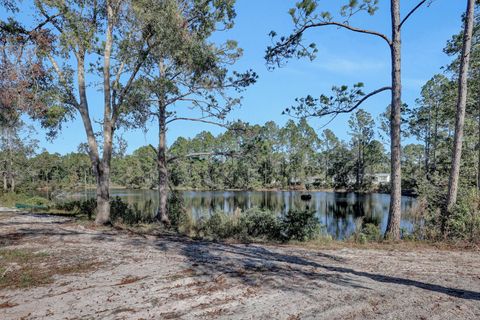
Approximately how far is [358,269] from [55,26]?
10634mm

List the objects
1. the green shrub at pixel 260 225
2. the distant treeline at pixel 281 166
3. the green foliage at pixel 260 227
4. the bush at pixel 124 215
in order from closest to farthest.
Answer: the green foliage at pixel 260 227
the green shrub at pixel 260 225
the bush at pixel 124 215
the distant treeline at pixel 281 166

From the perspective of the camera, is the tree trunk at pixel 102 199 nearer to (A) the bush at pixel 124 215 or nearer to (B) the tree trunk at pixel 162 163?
(A) the bush at pixel 124 215

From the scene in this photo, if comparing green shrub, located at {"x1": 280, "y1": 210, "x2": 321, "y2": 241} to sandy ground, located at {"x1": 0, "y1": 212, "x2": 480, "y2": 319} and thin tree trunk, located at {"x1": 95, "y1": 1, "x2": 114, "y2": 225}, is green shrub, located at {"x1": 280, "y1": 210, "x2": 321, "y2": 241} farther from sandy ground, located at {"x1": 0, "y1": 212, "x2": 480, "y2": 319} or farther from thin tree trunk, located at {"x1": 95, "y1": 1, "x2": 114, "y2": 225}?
thin tree trunk, located at {"x1": 95, "y1": 1, "x2": 114, "y2": 225}

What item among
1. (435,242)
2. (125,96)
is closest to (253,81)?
(125,96)

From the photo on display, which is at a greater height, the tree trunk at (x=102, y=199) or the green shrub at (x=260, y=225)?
the tree trunk at (x=102, y=199)

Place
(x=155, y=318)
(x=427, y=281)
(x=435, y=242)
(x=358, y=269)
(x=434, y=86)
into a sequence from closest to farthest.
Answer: (x=155, y=318)
(x=427, y=281)
(x=358, y=269)
(x=435, y=242)
(x=434, y=86)

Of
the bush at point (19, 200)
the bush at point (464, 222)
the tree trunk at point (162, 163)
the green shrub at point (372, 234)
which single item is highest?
the tree trunk at point (162, 163)

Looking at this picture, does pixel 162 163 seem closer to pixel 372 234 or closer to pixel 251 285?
pixel 372 234

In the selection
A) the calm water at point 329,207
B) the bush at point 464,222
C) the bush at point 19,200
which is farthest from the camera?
the bush at point 19,200

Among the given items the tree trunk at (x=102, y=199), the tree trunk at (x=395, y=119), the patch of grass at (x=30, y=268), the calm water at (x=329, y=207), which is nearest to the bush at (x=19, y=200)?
the calm water at (x=329, y=207)

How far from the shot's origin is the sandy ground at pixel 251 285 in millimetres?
3332

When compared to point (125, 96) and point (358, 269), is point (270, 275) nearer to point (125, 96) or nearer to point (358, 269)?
point (358, 269)

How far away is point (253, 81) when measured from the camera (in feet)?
37.8

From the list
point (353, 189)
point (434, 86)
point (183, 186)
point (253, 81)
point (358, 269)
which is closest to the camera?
point (358, 269)
